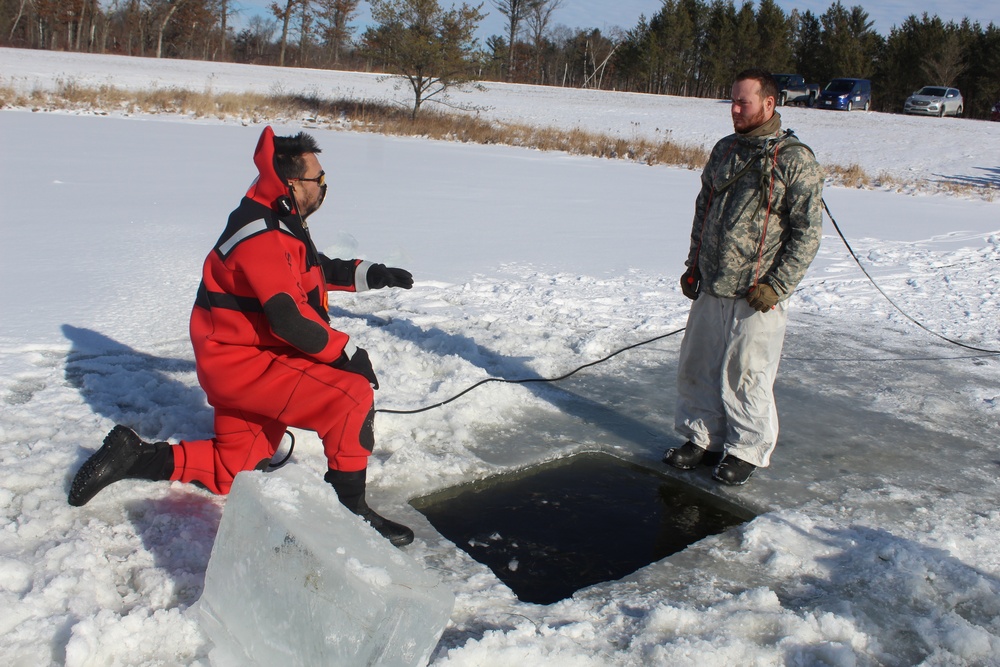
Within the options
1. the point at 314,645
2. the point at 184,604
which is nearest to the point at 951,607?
the point at 314,645

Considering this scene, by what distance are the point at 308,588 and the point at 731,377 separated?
2332 mm

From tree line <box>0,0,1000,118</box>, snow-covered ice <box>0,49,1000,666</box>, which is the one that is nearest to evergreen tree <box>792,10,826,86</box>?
tree line <box>0,0,1000,118</box>

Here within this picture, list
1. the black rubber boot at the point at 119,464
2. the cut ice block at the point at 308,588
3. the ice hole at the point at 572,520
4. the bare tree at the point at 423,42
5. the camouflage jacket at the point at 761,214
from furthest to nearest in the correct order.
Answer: the bare tree at the point at 423,42 < the camouflage jacket at the point at 761,214 < the ice hole at the point at 572,520 < the black rubber boot at the point at 119,464 < the cut ice block at the point at 308,588

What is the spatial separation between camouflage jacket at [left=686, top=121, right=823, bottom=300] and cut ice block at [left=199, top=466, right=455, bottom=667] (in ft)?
6.98

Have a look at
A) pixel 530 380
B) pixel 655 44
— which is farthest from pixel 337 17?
pixel 530 380

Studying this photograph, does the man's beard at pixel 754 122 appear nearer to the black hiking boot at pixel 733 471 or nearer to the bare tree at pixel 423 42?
the black hiking boot at pixel 733 471

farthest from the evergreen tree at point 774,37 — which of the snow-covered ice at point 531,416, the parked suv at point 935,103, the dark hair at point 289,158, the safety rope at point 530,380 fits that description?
the dark hair at point 289,158

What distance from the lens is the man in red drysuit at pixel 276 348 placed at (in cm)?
287

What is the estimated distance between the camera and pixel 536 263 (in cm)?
766

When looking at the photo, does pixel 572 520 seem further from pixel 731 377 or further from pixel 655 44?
pixel 655 44

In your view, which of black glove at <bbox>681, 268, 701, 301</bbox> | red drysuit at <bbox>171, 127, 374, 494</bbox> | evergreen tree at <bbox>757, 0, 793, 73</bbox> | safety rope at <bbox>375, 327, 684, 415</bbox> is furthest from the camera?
evergreen tree at <bbox>757, 0, 793, 73</bbox>

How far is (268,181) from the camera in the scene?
296 centimetres

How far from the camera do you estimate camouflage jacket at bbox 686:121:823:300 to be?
11.6 feet

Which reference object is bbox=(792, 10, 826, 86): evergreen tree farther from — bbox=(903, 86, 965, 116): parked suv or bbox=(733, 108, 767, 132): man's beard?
bbox=(733, 108, 767, 132): man's beard
